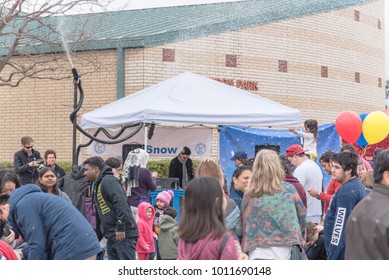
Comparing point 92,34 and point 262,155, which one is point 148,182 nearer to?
point 262,155

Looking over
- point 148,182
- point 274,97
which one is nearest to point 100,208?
point 148,182

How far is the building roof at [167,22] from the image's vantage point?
728 inches

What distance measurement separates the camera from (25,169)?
39.8 feet

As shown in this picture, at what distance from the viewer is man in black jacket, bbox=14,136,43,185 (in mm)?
12125

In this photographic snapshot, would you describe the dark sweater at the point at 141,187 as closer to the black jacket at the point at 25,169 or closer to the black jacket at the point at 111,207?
the black jacket at the point at 25,169

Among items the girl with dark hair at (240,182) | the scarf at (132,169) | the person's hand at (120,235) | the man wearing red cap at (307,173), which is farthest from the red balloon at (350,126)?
the girl with dark hair at (240,182)

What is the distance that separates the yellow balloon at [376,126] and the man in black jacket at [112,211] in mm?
6908

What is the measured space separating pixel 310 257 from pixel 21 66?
1218 cm

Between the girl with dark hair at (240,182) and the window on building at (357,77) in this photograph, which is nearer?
the girl with dark hair at (240,182)

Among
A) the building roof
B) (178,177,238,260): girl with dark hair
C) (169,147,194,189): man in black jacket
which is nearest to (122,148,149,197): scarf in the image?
(169,147,194,189): man in black jacket

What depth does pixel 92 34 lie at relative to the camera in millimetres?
18531

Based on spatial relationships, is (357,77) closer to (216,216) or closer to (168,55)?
(168,55)

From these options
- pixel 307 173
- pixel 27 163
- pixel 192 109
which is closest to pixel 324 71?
pixel 192 109

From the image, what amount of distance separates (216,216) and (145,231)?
5.80 m
